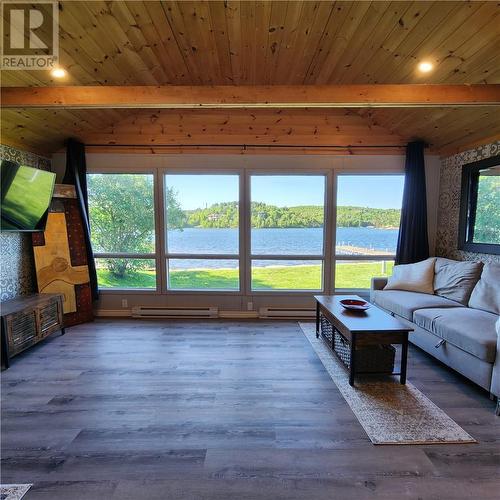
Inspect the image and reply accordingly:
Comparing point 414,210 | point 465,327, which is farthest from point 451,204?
point 465,327

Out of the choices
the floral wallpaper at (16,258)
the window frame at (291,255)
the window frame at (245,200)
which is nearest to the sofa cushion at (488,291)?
the window frame at (245,200)

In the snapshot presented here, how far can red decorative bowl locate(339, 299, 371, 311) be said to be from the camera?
2.84 meters

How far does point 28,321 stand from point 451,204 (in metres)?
5.43

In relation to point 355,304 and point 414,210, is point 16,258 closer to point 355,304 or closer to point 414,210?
point 355,304

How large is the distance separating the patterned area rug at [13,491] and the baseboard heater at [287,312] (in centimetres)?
309

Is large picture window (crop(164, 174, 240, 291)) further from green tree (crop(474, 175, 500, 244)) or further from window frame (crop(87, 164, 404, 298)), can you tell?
green tree (crop(474, 175, 500, 244))

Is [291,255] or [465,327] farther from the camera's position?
[291,255]

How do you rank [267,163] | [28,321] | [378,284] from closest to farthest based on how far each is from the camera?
[28,321]
[378,284]
[267,163]

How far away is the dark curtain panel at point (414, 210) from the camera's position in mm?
3988

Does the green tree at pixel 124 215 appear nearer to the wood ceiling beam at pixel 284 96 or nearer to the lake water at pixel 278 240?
the lake water at pixel 278 240

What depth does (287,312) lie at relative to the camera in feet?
13.8

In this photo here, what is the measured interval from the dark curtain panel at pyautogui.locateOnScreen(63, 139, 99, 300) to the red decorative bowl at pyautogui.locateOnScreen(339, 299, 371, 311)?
350cm

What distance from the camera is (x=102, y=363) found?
2818 mm

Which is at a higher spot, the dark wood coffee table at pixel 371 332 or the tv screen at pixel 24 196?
the tv screen at pixel 24 196
